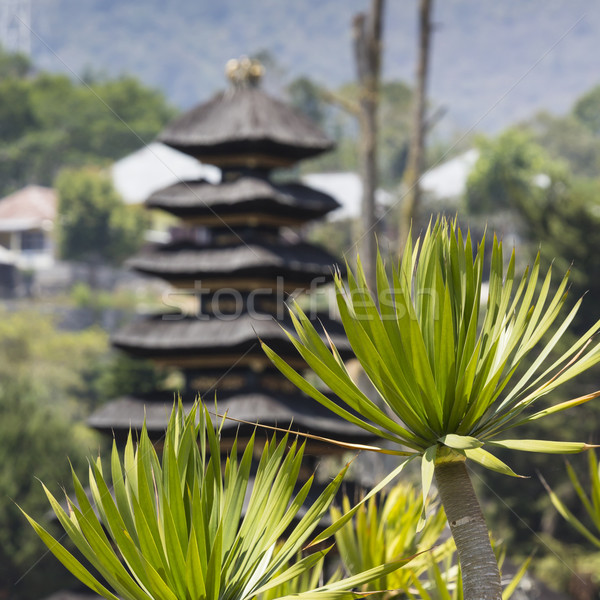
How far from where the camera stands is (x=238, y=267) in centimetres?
1405

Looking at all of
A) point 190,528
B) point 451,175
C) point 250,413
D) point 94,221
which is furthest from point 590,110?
point 190,528

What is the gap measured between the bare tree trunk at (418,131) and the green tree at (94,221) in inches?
1749

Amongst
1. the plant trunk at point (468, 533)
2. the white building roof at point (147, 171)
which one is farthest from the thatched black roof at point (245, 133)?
the white building roof at point (147, 171)

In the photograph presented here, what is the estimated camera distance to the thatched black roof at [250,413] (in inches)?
512

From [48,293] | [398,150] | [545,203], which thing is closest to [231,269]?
[545,203]

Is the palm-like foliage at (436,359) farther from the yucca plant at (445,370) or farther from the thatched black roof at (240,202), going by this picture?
the thatched black roof at (240,202)

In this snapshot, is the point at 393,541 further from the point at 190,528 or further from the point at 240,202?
the point at 240,202

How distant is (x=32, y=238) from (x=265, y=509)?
2753 inches

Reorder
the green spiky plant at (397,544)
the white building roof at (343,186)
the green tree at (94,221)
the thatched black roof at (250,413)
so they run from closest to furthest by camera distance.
Answer: the green spiky plant at (397,544)
the thatched black roof at (250,413)
the green tree at (94,221)
the white building roof at (343,186)

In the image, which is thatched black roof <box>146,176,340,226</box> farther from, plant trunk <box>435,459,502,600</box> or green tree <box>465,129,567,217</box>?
green tree <box>465,129,567,217</box>

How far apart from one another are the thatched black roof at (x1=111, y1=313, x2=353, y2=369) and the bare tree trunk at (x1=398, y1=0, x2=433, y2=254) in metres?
7.24

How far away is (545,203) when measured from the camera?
30844 mm

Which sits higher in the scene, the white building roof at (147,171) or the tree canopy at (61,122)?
the tree canopy at (61,122)

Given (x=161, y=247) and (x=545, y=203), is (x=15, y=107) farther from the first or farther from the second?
(x=161, y=247)
